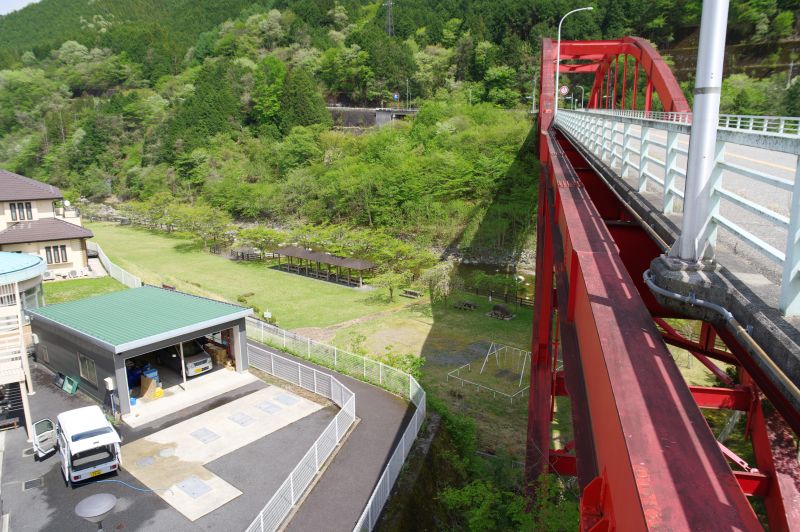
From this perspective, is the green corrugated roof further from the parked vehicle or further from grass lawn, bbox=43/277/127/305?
grass lawn, bbox=43/277/127/305

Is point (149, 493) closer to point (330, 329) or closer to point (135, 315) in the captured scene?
point (135, 315)

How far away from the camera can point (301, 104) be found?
68812mm

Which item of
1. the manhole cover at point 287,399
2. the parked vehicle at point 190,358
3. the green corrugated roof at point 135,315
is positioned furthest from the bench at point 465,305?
the manhole cover at point 287,399

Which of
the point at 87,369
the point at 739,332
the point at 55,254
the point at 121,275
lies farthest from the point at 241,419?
the point at 55,254

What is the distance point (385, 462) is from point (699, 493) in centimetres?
1096

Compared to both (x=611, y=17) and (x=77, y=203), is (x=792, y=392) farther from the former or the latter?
(x=77, y=203)

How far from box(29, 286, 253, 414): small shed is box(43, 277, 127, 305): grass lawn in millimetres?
7938

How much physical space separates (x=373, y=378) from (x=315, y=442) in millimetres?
4818

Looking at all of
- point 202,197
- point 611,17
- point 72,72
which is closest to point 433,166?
point 202,197

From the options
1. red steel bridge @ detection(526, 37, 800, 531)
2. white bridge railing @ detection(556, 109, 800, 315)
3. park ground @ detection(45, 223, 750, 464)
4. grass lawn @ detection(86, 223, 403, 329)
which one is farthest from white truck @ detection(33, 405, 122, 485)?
grass lawn @ detection(86, 223, 403, 329)

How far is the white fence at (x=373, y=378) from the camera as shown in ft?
35.7

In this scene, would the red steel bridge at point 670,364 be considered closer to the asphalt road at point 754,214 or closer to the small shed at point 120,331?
the asphalt road at point 754,214

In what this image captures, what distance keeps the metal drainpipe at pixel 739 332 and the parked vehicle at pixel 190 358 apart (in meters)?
15.3

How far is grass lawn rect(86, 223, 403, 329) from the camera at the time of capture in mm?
29312
